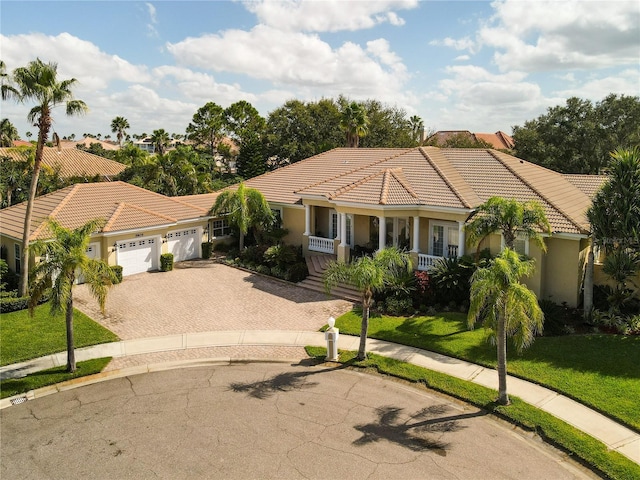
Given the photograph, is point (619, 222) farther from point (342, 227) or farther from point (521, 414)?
point (342, 227)

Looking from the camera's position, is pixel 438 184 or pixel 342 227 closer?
pixel 438 184

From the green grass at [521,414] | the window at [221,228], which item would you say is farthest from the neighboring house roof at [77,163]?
the green grass at [521,414]

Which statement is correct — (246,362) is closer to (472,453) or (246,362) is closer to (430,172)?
(472,453)

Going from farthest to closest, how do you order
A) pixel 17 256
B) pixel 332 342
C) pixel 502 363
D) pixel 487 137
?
pixel 487 137
pixel 17 256
pixel 332 342
pixel 502 363

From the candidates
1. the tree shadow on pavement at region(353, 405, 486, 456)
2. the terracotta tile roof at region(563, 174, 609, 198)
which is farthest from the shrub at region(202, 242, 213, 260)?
the terracotta tile roof at region(563, 174, 609, 198)

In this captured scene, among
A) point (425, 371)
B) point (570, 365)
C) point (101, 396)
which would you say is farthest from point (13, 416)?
point (570, 365)

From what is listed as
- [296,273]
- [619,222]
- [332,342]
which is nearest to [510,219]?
[619,222]

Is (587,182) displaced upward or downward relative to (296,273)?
upward
